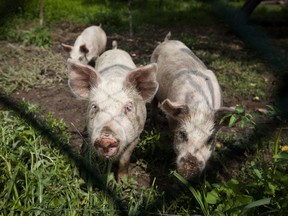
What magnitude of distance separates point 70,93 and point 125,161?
1.98m

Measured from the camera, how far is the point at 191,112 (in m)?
2.90

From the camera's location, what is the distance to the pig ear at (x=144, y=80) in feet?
9.14

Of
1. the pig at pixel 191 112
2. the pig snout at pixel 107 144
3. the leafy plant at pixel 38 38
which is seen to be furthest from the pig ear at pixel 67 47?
the pig snout at pixel 107 144

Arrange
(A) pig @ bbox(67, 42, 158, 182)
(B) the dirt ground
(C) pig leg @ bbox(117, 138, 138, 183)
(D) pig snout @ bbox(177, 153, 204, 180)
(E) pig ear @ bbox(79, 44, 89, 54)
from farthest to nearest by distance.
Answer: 1. (E) pig ear @ bbox(79, 44, 89, 54)
2. (B) the dirt ground
3. (C) pig leg @ bbox(117, 138, 138, 183)
4. (D) pig snout @ bbox(177, 153, 204, 180)
5. (A) pig @ bbox(67, 42, 158, 182)

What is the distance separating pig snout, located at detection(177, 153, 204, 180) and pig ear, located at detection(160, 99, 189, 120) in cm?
31

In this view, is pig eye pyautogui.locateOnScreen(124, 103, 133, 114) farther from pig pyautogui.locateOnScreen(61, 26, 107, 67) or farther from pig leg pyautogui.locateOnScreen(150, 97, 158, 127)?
pig pyautogui.locateOnScreen(61, 26, 107, 67)

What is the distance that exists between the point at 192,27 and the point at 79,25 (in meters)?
2.48

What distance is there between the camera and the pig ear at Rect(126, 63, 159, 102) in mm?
2787

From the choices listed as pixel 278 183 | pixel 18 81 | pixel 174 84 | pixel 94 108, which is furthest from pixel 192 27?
pixel 278 183

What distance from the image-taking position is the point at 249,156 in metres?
3.29

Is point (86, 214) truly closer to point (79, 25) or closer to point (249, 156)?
point (249, 156)

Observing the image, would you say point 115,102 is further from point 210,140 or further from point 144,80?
point 210,140

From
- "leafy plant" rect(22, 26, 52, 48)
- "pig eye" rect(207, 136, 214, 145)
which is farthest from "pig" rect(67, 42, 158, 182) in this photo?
"leafy plant" rect(22, 26, 52, 48)

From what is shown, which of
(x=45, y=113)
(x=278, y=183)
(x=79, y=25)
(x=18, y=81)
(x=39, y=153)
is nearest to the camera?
(x=278, y=183)
